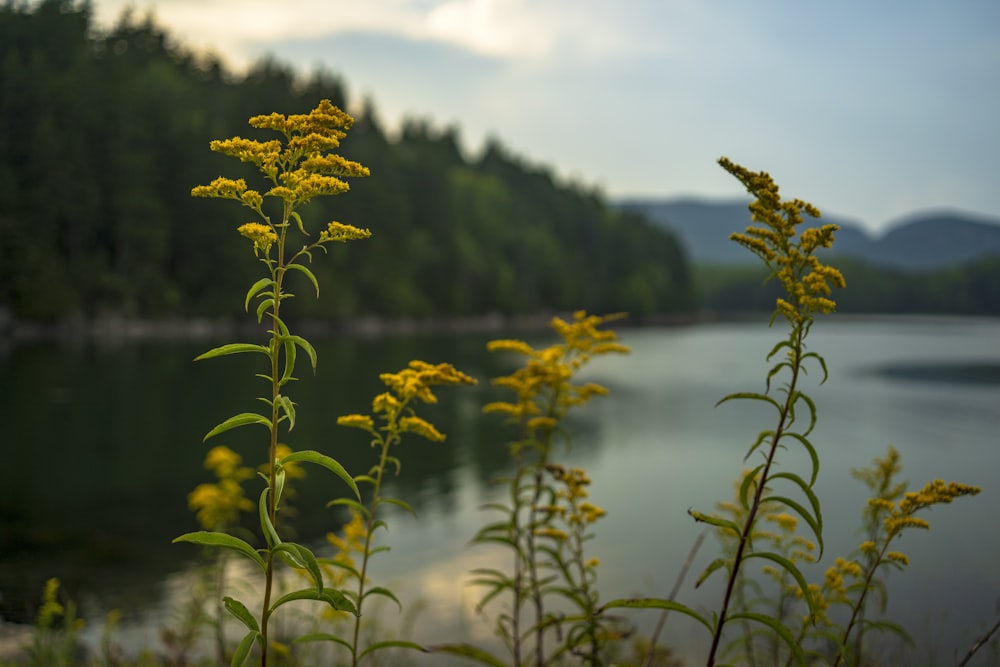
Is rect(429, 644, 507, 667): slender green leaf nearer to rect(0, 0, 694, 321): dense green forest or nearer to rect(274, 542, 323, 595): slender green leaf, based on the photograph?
rect(274, 542, 323, 595): slender green leaf

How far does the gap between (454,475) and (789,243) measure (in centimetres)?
2189

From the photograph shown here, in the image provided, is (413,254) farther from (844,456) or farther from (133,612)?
(133,612)

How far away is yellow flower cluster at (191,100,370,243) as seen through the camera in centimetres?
341

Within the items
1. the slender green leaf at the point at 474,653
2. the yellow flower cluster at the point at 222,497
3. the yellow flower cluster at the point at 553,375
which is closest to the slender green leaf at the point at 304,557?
the slender green leaf at the point at 474,653

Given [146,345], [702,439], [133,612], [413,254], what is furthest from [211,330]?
[133,612]

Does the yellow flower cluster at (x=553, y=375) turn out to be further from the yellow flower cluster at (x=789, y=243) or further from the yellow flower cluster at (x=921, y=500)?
the yellow flower cluster at (x=789, y=243)

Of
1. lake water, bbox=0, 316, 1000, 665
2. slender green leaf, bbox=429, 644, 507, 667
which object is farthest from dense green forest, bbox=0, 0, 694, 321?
slender green leaf, bbox=429, 644, 507, 667

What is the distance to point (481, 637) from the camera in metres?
11.8

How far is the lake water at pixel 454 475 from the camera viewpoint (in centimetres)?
1363

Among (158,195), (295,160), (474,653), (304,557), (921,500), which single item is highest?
(158,195)

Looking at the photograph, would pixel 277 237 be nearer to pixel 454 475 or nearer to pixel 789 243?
pixel 789 243

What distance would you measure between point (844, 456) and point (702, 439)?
5558 mm

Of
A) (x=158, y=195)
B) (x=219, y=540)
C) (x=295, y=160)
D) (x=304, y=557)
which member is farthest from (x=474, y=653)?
(x=158, y=195)

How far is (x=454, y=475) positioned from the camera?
25.0m
